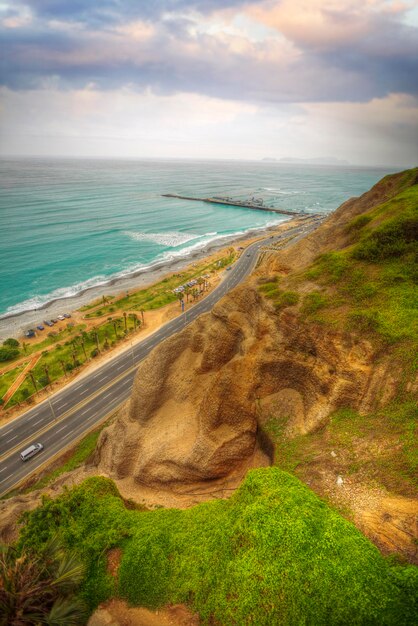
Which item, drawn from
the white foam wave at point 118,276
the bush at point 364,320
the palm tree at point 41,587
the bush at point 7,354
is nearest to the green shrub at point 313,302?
the bush at point 364,320

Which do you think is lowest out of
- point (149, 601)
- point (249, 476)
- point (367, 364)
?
point (149, 601)

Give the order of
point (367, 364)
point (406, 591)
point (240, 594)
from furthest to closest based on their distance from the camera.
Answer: point (367, 364) < point (240, 594) < point (406, 591)

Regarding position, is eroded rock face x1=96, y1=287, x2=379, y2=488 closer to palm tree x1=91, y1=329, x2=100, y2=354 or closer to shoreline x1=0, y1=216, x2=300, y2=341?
palm tree x1=91, y1=329, x2=100, y2=354

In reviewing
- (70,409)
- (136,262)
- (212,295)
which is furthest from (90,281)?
(70,409)

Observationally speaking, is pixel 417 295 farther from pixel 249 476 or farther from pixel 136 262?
pixel 136 262

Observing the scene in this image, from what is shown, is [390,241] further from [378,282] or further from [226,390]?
[226,390]

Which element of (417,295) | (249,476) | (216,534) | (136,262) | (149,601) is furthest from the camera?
(136,262)

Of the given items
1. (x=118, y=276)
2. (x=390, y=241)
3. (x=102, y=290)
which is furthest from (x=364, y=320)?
(x=118, y=276)
